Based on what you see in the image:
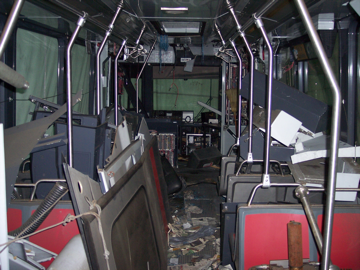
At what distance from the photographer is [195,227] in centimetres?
345

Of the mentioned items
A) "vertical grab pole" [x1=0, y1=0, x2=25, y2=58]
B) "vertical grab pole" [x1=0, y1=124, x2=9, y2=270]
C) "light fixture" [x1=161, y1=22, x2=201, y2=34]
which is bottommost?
"vertical grab pole" [x1=0, y1=124, x2=9, y2=270]

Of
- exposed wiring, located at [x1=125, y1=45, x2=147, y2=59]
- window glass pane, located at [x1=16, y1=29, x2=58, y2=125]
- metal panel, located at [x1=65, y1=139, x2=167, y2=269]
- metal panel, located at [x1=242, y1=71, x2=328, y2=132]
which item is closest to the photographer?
metal panel, located at [x1=65, y1=139, x2=167, y2=269]

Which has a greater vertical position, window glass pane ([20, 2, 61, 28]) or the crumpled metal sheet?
window glass pane ([20, 2, 61, 28])

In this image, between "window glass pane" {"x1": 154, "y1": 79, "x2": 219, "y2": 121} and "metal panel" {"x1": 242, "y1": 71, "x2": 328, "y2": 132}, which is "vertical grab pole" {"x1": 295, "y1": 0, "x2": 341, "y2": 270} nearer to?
"metal panel" {"x1": 242, "y1": 71, "x2": 328, "y2": 132}

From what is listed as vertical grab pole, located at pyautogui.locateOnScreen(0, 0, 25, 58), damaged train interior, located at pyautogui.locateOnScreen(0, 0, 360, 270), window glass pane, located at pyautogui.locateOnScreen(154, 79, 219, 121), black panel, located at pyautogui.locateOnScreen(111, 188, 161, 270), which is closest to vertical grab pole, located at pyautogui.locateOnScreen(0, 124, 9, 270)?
damaged train interior, located at pyautogui.locateOnScreen(0, 0, 360, 270)

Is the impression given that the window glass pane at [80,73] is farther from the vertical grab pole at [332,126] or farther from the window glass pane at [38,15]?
the vertical grab pole at [332,126]

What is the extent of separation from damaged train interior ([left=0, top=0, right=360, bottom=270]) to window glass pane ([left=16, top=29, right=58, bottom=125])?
0.02 meters

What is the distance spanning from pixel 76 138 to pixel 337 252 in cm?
229

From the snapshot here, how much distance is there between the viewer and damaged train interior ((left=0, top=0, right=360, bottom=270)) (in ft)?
4.38

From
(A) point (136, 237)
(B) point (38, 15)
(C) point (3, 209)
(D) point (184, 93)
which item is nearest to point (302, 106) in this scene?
(A) point (136, 237)

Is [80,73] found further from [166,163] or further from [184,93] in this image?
[184,93]

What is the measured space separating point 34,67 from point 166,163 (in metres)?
2.46

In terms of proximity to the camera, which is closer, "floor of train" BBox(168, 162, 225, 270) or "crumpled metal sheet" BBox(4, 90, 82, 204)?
"crumpled metal sheet" BBox(4, 90, 82, 204)

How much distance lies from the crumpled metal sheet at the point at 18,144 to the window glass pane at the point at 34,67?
1.68 meters
